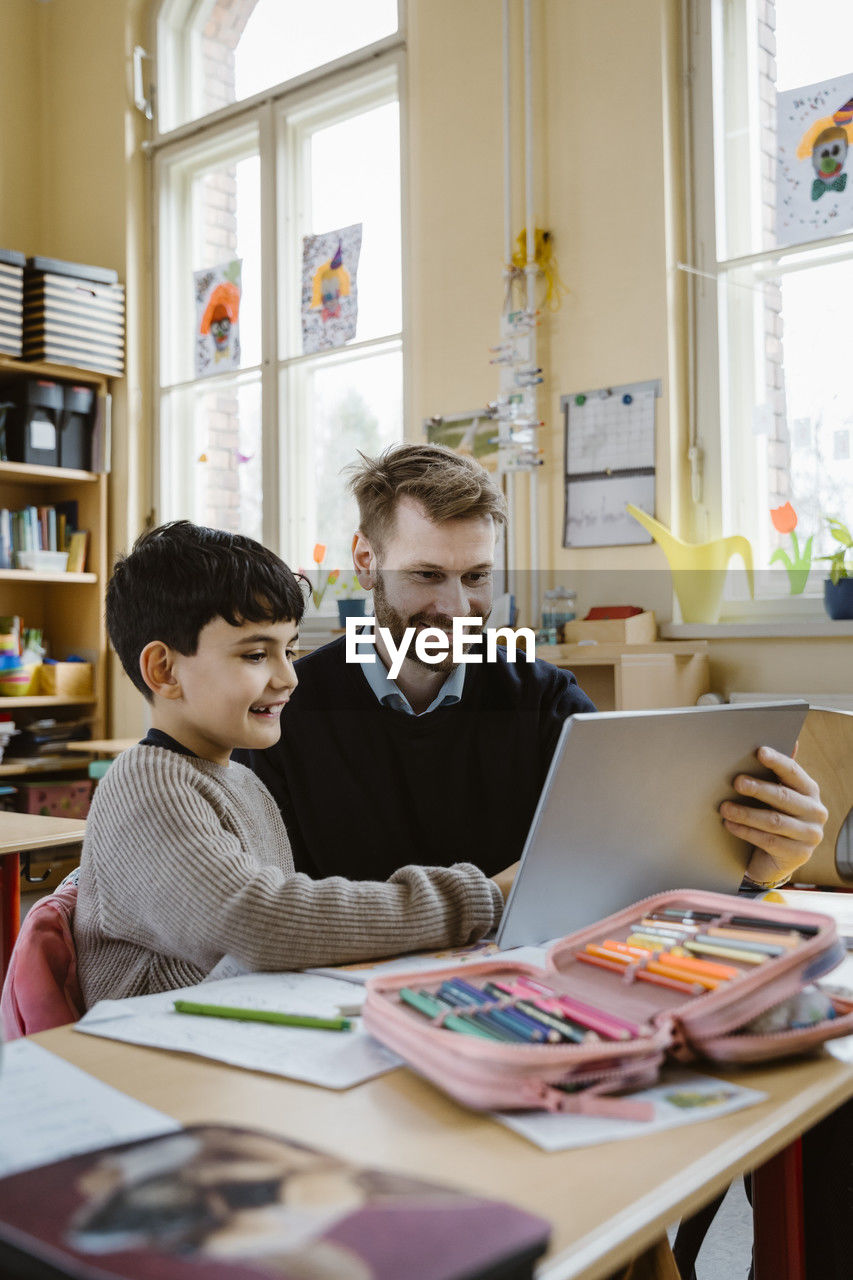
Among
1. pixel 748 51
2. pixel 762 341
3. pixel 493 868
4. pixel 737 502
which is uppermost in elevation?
pixel 748 51

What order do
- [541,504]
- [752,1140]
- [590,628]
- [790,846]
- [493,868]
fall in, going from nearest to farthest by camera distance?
[752,1140]
[790,846]
[493,868]
[590,628]
[541,504]

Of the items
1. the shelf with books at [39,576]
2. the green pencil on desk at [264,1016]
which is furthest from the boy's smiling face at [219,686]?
the shelf with books at [39,576]

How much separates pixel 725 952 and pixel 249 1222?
0.44m

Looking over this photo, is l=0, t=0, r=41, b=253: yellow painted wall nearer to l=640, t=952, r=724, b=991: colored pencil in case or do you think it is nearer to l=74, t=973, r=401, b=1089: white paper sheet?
l=74, t=973, r=401, b=1089: white paper sheet

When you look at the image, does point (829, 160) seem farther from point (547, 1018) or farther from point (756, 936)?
point (547, 1018)

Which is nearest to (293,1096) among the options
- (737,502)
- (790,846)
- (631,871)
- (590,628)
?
(631,871)

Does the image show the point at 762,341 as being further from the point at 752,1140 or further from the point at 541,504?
the point at 752,1140

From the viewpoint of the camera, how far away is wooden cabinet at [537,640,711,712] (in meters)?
2.75

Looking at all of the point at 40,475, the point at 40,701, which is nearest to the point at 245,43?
the point at 40,475

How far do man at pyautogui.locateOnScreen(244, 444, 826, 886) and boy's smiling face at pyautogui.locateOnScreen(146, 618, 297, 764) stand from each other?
0.38 m

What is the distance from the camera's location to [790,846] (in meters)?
1.10

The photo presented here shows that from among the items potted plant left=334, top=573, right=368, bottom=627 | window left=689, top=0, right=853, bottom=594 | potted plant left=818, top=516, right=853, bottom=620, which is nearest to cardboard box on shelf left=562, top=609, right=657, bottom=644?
window left=689, top=0, right=853, bottom=594

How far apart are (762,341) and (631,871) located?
242 cm

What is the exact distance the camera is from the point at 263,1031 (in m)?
0.81
